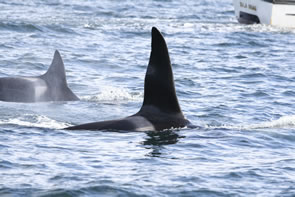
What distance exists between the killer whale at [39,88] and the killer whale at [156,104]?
295cm

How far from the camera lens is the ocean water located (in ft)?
28.3

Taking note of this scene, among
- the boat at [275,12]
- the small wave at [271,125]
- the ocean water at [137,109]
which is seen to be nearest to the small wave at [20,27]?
the ocean water at [137,109]

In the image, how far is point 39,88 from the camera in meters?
13.9

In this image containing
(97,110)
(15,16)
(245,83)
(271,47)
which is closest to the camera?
(97,110)

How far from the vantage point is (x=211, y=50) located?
23.5 m

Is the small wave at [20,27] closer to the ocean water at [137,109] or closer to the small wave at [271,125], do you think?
the ocean water at [137,109]

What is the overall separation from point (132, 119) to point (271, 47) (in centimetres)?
1458

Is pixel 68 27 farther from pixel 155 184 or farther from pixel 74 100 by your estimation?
pixel 155 184

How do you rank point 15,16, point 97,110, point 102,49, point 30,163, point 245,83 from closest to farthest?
point 30,163
point 97,110
point 245,83
point 102,49
point 15,16

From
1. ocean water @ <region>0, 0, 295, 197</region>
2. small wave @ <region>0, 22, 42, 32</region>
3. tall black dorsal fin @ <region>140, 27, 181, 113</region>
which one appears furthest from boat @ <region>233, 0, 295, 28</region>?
tall black dorsal fin @ <region>140, 27, 181, 113</region>

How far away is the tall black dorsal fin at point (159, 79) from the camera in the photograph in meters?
10.5

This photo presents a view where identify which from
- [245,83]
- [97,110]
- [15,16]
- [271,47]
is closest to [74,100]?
[97,110]

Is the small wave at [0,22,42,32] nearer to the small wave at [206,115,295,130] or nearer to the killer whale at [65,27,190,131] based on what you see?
the small wave at [206,115,295,130]

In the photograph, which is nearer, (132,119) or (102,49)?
(132,119)
